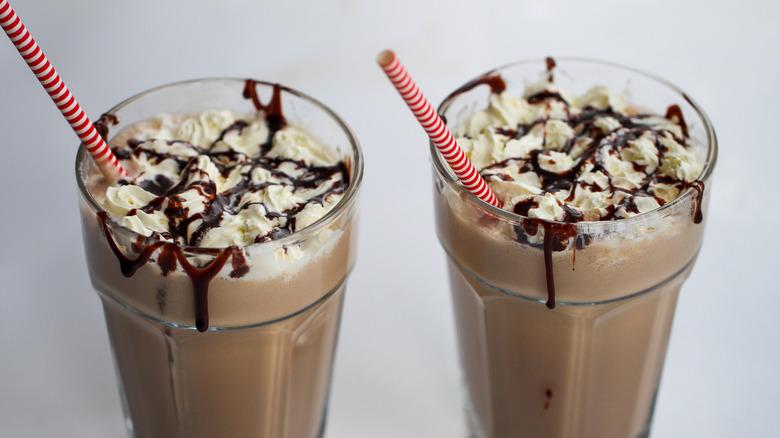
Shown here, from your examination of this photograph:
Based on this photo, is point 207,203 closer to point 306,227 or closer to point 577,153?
point 306,227

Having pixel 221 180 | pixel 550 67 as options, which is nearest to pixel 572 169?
pixel 550 67

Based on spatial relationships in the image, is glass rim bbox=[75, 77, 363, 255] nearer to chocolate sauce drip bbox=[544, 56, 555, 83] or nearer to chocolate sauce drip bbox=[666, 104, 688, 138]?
chocolate sauce drip bbox=[544, 56, 555, 83]

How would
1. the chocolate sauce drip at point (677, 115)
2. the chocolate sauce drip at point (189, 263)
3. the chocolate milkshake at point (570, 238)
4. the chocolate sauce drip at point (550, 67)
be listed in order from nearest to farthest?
the chocolate sauce drip at point (189, 263) → the chocolate milkshake at point (570, 238) → the chocolate sauce drip at point (677, 115) → the chocolate sauce drip at point (550, 67)

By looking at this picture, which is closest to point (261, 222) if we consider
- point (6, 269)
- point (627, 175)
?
point (627, 175)

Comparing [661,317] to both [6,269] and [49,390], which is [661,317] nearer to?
[49,390]

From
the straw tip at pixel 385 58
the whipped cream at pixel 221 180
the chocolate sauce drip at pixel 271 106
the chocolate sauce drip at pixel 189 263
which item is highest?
the straw tip at pixel 385 58

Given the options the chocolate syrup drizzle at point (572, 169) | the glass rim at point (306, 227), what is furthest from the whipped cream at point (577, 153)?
the glass rim at point (306, 227)

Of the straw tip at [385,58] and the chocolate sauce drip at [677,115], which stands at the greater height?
the straw tip at [385,58]

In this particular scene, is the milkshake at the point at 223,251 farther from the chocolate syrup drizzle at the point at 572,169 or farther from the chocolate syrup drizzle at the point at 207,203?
the chocolate syrup drizzle at the point at 572,169
